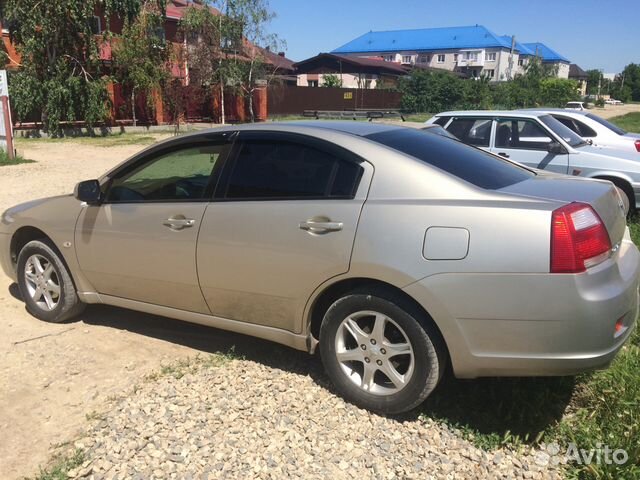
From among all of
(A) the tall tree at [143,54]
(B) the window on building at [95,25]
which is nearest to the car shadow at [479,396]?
(A) the tall tree at [143,54]

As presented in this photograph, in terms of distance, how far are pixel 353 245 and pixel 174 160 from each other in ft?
5.65

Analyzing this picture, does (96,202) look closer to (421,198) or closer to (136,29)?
(421,198)

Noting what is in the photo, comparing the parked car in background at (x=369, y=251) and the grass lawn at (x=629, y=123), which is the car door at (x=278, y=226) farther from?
the grass lawn at (x=629, y=123)

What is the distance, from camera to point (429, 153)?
3410mm

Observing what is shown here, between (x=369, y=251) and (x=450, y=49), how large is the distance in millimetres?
106191

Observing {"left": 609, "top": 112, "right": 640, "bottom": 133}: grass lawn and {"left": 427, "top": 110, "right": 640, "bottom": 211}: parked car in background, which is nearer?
{"left": 427, "top": 110, "right": 640, "bottom": 211}: parked car in background

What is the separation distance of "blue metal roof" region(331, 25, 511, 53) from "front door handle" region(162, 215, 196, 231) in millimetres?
102878

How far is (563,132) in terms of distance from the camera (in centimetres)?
861

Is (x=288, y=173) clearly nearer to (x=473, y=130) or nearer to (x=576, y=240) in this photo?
(x=576, y=240)

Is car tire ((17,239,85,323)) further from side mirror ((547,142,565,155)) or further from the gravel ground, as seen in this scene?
side mirror ((547,142,565,155))

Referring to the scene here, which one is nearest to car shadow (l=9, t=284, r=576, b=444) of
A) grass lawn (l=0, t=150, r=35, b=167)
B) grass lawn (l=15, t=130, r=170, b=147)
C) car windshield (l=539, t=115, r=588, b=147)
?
car windshield (l=539, t=115, r=588, b=147)

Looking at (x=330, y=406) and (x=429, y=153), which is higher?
(x=429, y=153)

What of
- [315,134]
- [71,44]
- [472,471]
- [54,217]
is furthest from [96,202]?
[71,44]

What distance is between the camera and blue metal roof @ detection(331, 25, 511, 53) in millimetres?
100250
